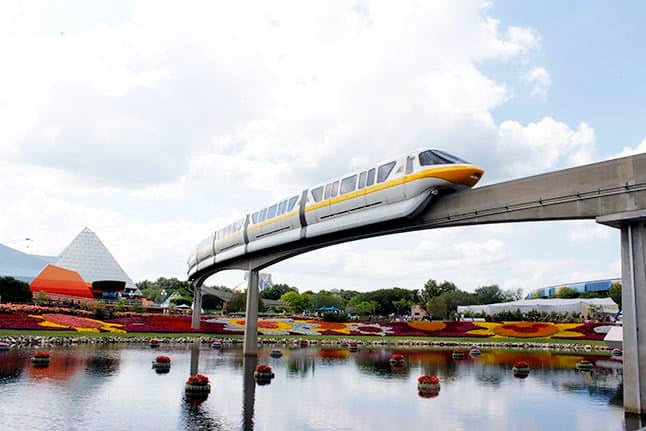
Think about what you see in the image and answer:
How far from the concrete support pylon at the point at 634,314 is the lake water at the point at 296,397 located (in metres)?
1.47

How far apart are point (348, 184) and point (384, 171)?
391 cm

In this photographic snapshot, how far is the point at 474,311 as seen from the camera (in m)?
132

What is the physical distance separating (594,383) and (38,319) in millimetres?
59364

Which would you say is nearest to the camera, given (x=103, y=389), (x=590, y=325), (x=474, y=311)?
(x=103, y=389)

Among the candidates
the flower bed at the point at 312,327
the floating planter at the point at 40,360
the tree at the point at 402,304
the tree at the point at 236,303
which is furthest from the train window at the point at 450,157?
the tree at the point at 402,304

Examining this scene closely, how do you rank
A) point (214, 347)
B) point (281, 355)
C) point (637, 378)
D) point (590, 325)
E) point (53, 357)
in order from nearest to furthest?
point (637, 378) < point (53, 357) < point (281, 355) < point (214, 347) < point (590, 325)

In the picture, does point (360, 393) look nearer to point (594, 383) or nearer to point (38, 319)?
point (594, 383)

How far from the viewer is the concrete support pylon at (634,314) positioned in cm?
2186

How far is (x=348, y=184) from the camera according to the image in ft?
116

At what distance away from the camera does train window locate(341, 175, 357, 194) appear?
34.6 metres

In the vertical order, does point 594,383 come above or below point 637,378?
below

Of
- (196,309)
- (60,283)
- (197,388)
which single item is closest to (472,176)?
(197,388)

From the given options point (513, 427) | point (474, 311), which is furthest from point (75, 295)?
→ point (513, 427)

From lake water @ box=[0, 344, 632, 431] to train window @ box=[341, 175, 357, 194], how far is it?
12332mm
